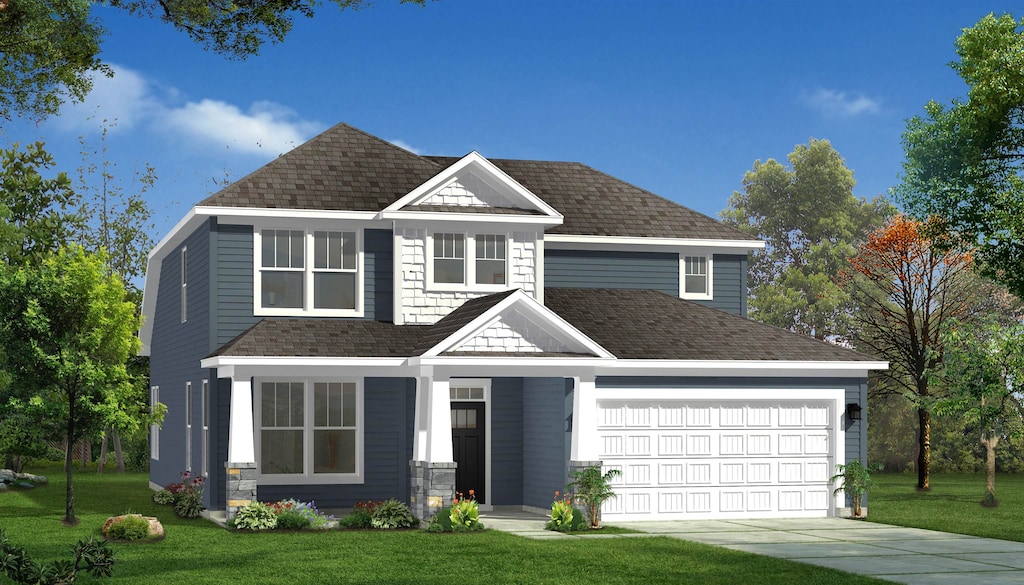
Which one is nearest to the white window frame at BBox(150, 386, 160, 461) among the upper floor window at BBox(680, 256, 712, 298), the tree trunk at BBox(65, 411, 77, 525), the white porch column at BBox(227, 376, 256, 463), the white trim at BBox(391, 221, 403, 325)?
the tree trunk at BBox(65, 411, 77, 525)

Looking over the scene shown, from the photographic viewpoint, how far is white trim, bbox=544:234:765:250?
2716 centimetres

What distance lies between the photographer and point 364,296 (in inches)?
988

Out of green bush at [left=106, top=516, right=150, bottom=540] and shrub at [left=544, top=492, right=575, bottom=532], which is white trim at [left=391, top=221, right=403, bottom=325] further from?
green bush at [left=106, top=516, right=150, bottom=540]

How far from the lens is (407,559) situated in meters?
17.6

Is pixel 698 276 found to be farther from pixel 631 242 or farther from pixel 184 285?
pixel 184 285

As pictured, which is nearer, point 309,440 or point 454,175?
point 309,440

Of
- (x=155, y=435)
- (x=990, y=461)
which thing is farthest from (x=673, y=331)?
(x=155, y=435)

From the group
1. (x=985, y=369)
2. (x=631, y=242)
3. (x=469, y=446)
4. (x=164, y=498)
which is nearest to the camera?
(x=985, y=369)

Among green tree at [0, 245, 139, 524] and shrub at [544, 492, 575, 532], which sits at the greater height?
green tree at [0, 245, 139, 524]

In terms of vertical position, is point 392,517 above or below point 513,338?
below

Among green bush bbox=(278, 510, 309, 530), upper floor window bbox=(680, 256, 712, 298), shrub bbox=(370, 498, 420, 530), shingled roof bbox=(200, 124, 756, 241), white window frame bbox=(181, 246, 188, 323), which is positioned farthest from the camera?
upper floor window bbox=(680, 256, 712, 298)

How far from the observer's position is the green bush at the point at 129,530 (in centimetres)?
2002

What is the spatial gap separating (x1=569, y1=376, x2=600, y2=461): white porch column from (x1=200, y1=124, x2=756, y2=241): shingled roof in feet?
14.1

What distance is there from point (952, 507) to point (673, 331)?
9.37m
